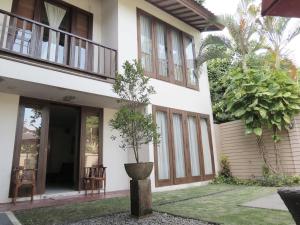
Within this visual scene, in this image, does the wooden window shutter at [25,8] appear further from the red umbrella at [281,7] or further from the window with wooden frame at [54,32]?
the red umbrella at [281,7]

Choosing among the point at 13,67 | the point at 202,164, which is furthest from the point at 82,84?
the point at 202,164

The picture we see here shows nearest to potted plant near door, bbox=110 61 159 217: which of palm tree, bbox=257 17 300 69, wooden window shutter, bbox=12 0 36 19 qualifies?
wooden window shutter, bbox=12 0 36 19

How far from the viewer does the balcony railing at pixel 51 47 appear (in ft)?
17.0

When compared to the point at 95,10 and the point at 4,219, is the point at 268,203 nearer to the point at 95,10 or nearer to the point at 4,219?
the point at 4,219

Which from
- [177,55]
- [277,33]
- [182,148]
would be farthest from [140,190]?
[277,33]

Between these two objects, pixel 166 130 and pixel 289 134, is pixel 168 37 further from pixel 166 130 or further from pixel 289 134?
pixel 289 134

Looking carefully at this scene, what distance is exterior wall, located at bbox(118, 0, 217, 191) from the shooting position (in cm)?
691

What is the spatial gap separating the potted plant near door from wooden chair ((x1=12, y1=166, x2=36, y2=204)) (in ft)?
8.00

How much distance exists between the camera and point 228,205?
452 cm

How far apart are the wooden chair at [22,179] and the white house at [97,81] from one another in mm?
247

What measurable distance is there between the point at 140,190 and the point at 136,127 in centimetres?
102

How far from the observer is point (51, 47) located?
631 cm

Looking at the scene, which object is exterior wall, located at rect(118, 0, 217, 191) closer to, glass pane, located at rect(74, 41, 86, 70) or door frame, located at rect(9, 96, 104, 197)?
glass pane, located at rect(74, 41, 86, 70)

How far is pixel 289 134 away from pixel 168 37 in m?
4.77
